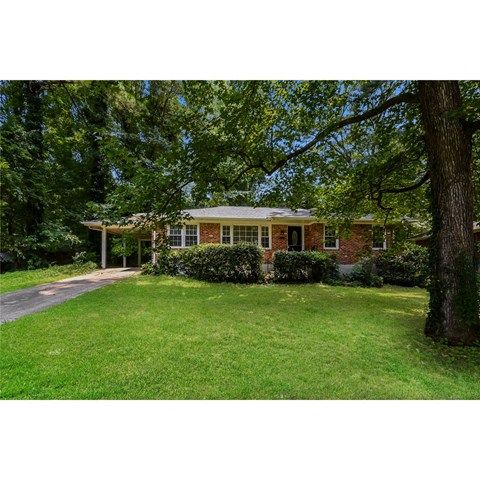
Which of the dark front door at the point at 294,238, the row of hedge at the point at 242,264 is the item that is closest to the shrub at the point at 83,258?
the row of hedge at the point at 242,264

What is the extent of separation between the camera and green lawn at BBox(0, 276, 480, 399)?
8.81 feet

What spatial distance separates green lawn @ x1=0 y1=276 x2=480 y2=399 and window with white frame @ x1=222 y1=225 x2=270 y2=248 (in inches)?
257

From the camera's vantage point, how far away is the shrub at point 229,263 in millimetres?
9406

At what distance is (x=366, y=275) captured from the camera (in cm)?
996

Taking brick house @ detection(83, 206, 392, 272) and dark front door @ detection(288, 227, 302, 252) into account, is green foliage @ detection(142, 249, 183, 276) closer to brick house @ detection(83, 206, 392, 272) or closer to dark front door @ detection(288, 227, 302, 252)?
brick house @ detection(83, 206, 392, 272)

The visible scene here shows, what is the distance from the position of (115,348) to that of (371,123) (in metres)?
7.09

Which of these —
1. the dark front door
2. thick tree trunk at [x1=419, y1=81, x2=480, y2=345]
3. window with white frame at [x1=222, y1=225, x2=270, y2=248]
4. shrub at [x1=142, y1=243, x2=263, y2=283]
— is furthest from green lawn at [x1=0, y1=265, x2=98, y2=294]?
thick tree trunk at [x1=419, y1=81, x2=480, y2=345]

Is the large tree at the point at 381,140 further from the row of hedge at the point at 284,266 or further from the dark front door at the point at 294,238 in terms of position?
the dark front door at the point at 294,238

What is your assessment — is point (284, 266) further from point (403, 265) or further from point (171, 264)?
point (403, 265)

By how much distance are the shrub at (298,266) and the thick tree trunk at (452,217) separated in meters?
5.65

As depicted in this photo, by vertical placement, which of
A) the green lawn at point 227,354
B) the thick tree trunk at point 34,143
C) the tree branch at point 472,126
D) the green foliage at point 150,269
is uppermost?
the thick tree trunk at point 34,143

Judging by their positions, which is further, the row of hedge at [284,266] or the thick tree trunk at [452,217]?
the row of hedge at [284,266]

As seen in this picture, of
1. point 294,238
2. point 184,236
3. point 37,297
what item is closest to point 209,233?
point 184,236

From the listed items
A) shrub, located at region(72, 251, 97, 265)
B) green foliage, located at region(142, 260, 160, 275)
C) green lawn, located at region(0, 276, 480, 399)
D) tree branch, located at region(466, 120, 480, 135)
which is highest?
tree branch, located at region(466, 120, 480, 135)
